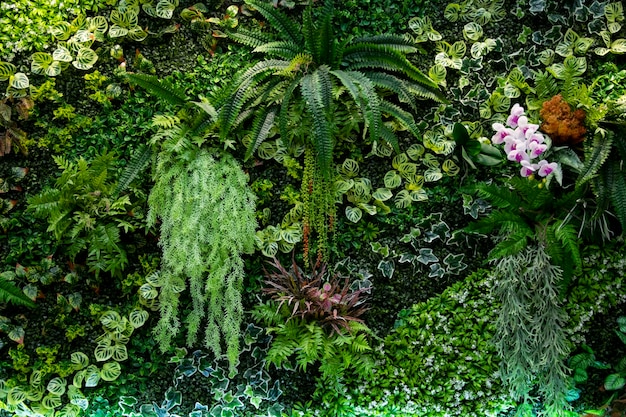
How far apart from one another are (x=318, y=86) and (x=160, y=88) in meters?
0.87

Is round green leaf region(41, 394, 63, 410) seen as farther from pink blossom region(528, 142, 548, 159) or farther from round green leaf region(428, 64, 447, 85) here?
pink blossom region(528, 142, 548, 159)

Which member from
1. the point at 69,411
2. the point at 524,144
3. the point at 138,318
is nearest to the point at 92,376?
the point at 69,411

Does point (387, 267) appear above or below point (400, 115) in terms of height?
below

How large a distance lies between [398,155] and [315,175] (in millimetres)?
509

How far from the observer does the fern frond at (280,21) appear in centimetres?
365

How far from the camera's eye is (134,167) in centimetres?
358

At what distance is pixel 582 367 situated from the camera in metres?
3.55

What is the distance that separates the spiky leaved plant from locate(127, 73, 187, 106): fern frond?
222 millimetres

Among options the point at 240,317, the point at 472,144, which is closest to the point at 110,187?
the point at 240,317

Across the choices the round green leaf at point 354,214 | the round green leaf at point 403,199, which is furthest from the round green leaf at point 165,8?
the round green leaf at point 403,199

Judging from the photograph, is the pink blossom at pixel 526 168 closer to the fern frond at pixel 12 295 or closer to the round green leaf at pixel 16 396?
the fern frond at pixel 12 295

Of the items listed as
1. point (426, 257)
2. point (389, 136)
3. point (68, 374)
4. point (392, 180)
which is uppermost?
point (389, 136)

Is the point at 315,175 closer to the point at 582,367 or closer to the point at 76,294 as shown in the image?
the point at 76,294

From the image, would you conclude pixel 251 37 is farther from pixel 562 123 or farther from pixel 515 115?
pixel 562 123
